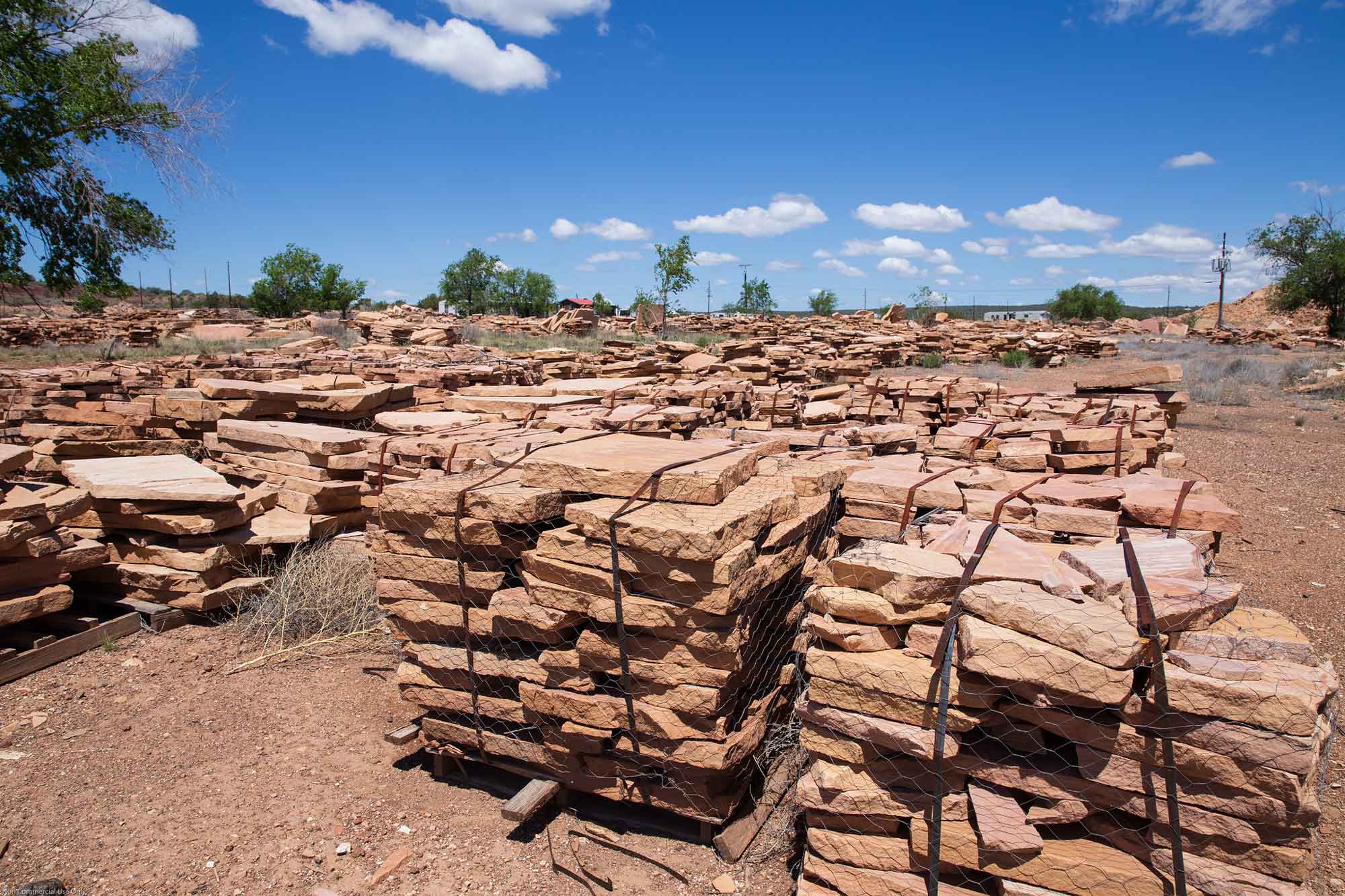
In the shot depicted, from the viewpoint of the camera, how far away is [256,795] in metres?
4.04

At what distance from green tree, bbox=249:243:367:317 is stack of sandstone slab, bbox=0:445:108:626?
4748 centimetres

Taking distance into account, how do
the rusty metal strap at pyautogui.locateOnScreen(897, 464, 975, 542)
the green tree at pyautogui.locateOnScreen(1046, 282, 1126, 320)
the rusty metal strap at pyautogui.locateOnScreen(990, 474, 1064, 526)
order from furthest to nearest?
the green tree at pyautogui.locateOnScreen(1046, 282, 1126, 320) < the rusty metal strap at pyautogui.locateOnScreen(897, 464, 975, 542) < the rusty metal strap at pyautogui.locateOnScreen(990, 474, 1064, 526)

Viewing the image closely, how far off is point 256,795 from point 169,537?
3.13 m

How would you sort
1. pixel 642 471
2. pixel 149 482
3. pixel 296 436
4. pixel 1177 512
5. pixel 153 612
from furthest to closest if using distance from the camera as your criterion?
pixel 296 436 → pixel 149 482 → pixel 153 612 → pixel 1177 512 → pixel 642 471

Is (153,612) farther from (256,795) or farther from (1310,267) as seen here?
(1310,267)

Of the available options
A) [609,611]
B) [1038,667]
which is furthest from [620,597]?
[1038,667]

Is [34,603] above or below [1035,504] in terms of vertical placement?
below

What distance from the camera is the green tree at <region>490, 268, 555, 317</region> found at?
62781 mm

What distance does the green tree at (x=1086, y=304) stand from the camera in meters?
60.6

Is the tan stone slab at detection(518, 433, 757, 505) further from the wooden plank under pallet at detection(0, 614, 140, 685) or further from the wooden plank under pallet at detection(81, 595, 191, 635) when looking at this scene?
the wooden plank under pallet at detection(0, 614, 140, 685)

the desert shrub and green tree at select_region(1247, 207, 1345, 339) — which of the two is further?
green tree at select_region(1247, 207, 1345, 339)

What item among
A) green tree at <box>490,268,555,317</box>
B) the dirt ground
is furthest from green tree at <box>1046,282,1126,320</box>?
the dirt ground

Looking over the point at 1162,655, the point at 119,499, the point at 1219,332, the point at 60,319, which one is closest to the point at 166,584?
the point at 119,499

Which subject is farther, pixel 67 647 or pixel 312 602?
pixel 312 602
